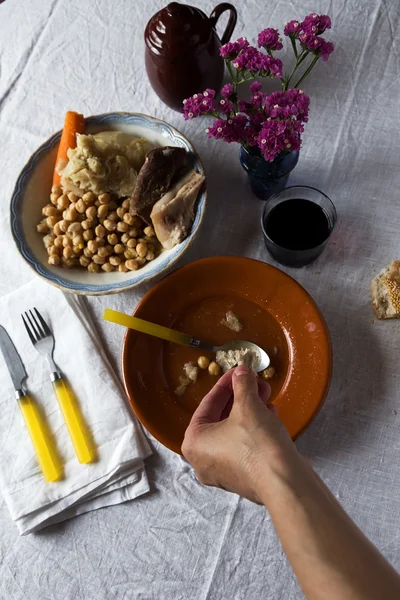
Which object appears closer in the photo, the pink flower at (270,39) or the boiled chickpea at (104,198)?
the pink flower at (270,39)

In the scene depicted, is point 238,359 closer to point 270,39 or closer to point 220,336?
point 220,336

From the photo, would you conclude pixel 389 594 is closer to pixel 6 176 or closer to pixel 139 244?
pixel 139 244

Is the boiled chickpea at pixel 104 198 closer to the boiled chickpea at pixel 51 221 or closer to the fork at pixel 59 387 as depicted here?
the boiled chickpea at pixel 51 221

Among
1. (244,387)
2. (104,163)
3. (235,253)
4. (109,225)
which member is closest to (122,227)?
(109,225)

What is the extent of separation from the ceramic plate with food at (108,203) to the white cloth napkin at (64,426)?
9cm

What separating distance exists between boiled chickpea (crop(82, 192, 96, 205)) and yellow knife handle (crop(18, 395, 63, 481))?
15.7 inches

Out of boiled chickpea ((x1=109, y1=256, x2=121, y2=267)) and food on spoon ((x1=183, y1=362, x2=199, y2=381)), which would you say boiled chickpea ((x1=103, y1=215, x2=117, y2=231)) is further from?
food on spoon ((x1=183, y1=362, x2=199, y2=381))

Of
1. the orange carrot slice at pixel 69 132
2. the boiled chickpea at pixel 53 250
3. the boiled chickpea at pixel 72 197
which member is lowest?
the boiled chickpea at pixel 53 250

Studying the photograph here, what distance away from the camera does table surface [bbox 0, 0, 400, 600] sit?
866 mm

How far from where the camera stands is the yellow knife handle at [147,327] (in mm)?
901

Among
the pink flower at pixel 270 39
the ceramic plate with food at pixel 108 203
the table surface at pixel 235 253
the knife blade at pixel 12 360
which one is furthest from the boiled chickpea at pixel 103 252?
the pink flower at pixel 270 39

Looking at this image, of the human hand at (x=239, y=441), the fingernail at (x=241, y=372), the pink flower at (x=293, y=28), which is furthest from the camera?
the pink flower at (x=293, y=28)

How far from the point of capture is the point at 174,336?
933 mm

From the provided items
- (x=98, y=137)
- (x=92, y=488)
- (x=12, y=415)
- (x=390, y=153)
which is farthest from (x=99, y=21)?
(x=92, y=488)
